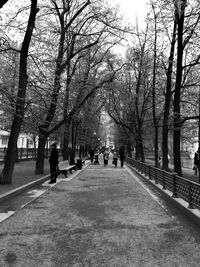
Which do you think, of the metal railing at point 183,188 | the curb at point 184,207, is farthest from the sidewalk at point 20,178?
the metal railing at point 183,188

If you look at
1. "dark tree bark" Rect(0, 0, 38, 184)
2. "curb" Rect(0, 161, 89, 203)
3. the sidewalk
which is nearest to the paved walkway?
"curb" Rect(0, 161, 89, 203)

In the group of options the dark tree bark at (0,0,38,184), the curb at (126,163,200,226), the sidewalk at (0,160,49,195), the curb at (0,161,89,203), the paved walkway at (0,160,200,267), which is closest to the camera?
the paved walkway at (0,160,200,267)

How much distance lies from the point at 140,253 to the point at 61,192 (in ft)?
23.4

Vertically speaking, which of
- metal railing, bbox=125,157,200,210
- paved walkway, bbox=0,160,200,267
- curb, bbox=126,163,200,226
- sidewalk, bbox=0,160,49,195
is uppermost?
metal railing, bbox=125,157,200,210

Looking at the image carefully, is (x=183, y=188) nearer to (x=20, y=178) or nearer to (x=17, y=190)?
(x=17, y=190)

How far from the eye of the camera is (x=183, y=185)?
28.5 ft

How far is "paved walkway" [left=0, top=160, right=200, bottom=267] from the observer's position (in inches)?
177

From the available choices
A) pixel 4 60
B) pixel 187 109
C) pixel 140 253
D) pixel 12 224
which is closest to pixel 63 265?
pixel 140 253

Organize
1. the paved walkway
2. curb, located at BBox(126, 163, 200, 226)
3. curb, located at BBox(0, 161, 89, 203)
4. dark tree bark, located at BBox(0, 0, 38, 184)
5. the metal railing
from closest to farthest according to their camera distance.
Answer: the paved walkway, curb, located at BBox(126, 163, 200, 226), the metal railing, curb, located at BBox(0, 161, 89, 203), dark tree bark, located at BBox(0, 0, 38, 184)

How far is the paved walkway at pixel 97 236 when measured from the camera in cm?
448

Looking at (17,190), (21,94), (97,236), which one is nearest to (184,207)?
(97,236)

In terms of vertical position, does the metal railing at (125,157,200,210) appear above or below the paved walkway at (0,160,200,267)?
above

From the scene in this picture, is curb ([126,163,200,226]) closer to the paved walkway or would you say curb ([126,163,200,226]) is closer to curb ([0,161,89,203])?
the paved walkway

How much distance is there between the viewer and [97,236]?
18.5 feet
